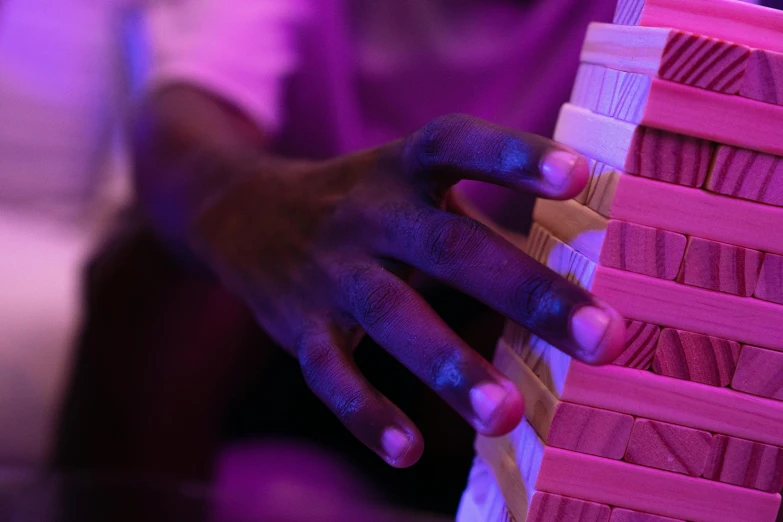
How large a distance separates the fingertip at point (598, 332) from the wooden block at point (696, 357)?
6 centimetres

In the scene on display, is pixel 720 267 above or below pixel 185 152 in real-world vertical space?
above

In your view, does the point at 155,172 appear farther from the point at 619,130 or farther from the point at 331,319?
the point at 619,130

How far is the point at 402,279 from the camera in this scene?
0.51 meters

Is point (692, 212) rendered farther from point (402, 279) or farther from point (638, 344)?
point (402, 279)

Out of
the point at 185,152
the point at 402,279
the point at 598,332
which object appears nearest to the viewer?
the point at 598,332

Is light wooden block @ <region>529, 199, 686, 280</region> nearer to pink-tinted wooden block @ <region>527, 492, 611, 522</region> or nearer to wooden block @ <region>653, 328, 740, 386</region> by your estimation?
wooden block @ <region>653, 328, 740, 386</region>

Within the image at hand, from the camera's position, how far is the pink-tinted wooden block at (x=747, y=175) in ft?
1.32

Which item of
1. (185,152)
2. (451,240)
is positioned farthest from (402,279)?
(185,152)

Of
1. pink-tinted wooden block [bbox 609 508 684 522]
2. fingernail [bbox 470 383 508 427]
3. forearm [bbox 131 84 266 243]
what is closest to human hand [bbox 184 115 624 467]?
fingernail [bbox 470 383 508 427]

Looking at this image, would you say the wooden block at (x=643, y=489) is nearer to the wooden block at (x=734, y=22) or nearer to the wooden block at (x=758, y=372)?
the wooden block at (x=758, y=372)

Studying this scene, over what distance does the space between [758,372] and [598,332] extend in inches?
5.0

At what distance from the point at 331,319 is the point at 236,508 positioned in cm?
31

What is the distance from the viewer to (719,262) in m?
0.41

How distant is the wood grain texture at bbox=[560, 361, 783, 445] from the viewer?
1.39 feet
